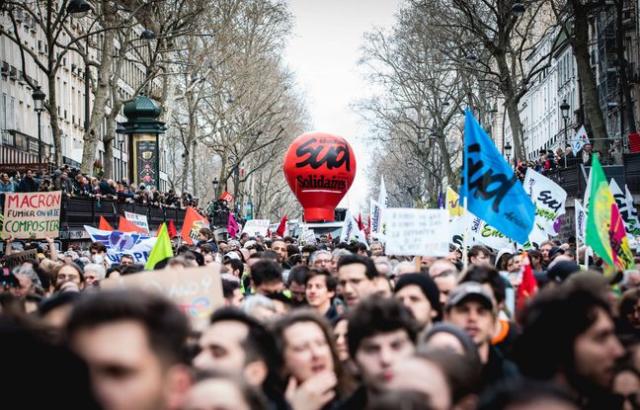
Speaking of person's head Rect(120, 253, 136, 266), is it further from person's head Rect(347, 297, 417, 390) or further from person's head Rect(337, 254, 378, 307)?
person's head Rect(347, 297, 417, 390)

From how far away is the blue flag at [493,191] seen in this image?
1306 cm

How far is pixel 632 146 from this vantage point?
37.5m

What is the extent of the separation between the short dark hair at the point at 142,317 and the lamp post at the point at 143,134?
35660 millimetres

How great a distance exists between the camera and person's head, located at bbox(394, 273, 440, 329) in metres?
8.62

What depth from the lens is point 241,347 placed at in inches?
253

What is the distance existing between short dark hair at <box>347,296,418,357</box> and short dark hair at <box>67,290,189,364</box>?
198cm

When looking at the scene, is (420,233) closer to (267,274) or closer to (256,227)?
(267,274)

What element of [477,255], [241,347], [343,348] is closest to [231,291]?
[343,348]

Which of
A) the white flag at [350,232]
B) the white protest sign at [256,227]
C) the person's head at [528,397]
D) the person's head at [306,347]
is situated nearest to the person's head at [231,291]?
the person's head at [306,347]

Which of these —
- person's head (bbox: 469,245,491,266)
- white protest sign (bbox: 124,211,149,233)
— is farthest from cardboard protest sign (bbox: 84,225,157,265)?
person's head (bbox: 469,245,491,266)

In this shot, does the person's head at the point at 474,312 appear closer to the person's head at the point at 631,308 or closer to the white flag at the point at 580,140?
the person's head at the point at 631,308

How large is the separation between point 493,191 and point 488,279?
4.44 meters

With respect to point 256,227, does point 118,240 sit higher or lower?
lower

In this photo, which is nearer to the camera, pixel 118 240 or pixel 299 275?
pixel 299 275
